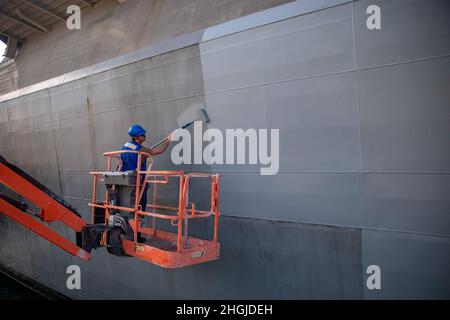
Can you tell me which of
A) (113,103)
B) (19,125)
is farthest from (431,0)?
(19,125)

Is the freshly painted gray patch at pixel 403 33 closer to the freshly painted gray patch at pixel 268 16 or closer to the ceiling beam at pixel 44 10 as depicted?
the freshly painted gray patch at pixel 268 16

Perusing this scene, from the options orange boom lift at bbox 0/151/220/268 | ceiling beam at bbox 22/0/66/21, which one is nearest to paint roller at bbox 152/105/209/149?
orange boom lift at bbox 0/151/220/268

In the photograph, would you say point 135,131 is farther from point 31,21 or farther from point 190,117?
point 31,21

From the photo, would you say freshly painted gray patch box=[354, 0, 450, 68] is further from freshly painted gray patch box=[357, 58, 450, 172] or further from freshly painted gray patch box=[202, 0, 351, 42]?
freshly painted gray patch box=[202, 0, 351, 42]

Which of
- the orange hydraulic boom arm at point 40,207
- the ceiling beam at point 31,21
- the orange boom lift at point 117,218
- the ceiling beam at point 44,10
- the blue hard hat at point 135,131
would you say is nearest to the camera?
the orange boom lift at point 117,218

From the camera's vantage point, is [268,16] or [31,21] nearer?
[268,16]

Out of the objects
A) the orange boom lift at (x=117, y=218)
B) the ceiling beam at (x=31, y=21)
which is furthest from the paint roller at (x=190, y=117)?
the ceiling beam at (x=31, y=21)

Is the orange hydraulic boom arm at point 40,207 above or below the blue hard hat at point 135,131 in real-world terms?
below

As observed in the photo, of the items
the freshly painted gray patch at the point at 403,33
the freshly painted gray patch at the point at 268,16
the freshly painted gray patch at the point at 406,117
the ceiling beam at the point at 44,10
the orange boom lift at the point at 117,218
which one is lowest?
the orange boom lift at the point at 117,218

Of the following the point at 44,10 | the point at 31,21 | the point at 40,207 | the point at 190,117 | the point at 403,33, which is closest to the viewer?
the point at 403,33

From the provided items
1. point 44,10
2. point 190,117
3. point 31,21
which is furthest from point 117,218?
point 31,21

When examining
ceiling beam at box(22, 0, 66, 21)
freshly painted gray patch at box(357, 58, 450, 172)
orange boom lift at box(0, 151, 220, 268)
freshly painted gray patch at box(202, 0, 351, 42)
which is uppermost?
ceiling beam at box(22, 0, 66, 21)

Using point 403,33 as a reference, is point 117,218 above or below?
below

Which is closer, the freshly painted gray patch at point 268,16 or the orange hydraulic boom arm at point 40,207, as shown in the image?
the freshly painted gray patch at point 268,16
